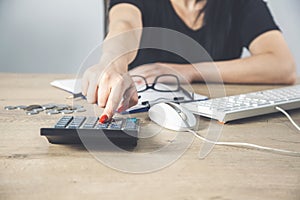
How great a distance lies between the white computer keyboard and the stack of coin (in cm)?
22

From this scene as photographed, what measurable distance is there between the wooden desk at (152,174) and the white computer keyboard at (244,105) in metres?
0.07

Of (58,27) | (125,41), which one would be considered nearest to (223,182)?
(125,41)

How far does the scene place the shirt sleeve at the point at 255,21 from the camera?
1.63 metres

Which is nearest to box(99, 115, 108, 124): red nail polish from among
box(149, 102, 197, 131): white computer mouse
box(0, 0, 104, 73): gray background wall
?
box(149, 102, 197, 131): white computer mouse

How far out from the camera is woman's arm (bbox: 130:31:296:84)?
1237 millimetres

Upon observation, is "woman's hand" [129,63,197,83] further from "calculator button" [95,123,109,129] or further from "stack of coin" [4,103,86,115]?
"calculator button" [95,123,109,129]

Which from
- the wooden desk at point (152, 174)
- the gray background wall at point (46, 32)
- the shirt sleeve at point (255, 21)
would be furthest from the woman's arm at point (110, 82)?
the gray background wall at point (46, 32)

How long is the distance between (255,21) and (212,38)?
21 cm

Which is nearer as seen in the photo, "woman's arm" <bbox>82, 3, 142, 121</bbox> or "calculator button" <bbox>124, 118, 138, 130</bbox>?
"calculator button" <bbox>124, 118, 138, 130</bbox>

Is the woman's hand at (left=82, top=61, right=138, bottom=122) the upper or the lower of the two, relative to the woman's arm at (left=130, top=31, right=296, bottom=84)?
upper

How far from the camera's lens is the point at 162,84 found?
3.56 ft

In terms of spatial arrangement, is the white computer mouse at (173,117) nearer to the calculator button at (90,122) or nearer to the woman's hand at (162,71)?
the calculator button at (90,122)

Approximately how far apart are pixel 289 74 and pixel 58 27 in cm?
109

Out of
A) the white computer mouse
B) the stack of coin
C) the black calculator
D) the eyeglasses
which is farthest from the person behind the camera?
Result: the eyeglasses
